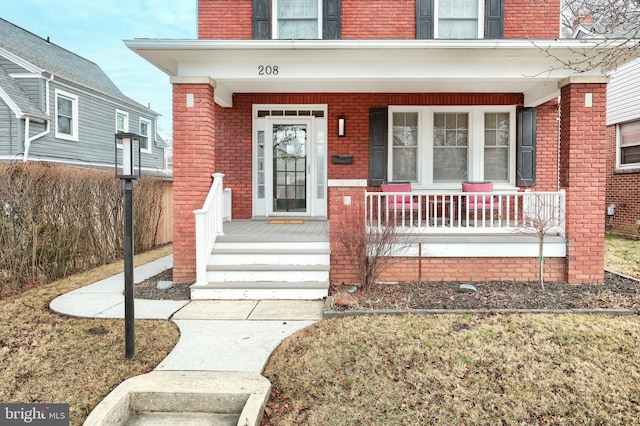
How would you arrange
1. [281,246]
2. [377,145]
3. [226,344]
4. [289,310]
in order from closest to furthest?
1. [226,344]
2. [289,310]
3. [281,246]
4. [377,145]

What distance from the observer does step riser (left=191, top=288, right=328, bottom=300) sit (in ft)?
17.6

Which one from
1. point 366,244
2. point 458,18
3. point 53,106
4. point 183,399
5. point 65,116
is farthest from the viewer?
point 65,116

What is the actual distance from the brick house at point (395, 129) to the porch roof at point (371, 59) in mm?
22

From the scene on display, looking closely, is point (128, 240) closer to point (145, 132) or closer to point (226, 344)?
point (226, 344)

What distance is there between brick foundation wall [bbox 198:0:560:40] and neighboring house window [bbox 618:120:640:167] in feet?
20.8

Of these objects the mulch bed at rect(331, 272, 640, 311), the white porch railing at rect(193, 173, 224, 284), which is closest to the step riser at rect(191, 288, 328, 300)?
the white porch railing at rect(193, 173, 224, 284)

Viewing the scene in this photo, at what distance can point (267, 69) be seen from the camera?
19.7 feet

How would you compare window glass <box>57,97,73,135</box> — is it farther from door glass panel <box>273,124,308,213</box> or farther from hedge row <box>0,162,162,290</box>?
door glass panel <box>273,124,308,213</box>

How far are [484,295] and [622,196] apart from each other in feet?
33.4

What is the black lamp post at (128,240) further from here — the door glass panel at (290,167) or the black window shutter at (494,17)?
the black window shutter at (494,17)

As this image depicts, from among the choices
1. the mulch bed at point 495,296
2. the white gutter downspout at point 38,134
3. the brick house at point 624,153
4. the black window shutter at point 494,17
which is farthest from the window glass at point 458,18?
the white gutter downspout at point 38,134

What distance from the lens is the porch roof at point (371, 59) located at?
5539mm

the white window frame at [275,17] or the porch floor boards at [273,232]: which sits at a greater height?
the white window frame at [275,17]

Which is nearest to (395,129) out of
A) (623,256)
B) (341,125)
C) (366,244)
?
(341,125)
